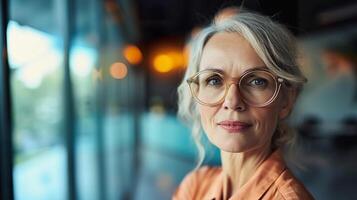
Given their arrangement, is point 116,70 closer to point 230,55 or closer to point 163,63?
point 163,63

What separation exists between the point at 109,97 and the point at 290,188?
3692 mm

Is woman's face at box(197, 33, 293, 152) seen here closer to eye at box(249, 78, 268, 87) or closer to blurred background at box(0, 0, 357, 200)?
eye at box(249, 78, 268, 87)

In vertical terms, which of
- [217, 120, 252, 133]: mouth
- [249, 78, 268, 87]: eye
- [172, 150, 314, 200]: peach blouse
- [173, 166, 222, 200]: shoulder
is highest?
[249, 78, 268, 87]: eye

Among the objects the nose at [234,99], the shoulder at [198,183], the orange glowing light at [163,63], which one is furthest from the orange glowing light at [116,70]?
the nose at [234,99]

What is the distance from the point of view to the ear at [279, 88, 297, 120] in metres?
0.84

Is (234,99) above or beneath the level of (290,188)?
above

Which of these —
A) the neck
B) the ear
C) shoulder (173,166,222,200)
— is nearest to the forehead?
the ear

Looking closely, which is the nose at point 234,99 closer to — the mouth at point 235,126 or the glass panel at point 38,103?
the mouth at point 235,126

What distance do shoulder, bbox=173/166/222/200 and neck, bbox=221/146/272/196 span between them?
80 mm

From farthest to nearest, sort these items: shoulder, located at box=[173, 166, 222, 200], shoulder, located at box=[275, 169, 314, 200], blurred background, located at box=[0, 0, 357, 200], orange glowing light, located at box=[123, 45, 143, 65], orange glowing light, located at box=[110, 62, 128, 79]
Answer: orange glowing light, located at box=[123, 45, 143, 65], orange glowing light, located at box=[110, 62, 128, 79], blurred background, located at box=[0, 0, 357, 200], shoulder, located at box=[173, 166, 222, 200], shoulder, located at box=[275, 169, 314, 200]

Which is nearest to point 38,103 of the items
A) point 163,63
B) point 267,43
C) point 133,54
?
point 267,43

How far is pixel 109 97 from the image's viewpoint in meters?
4.32

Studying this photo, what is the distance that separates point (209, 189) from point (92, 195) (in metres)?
2.39

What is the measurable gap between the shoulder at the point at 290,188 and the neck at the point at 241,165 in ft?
0.23
